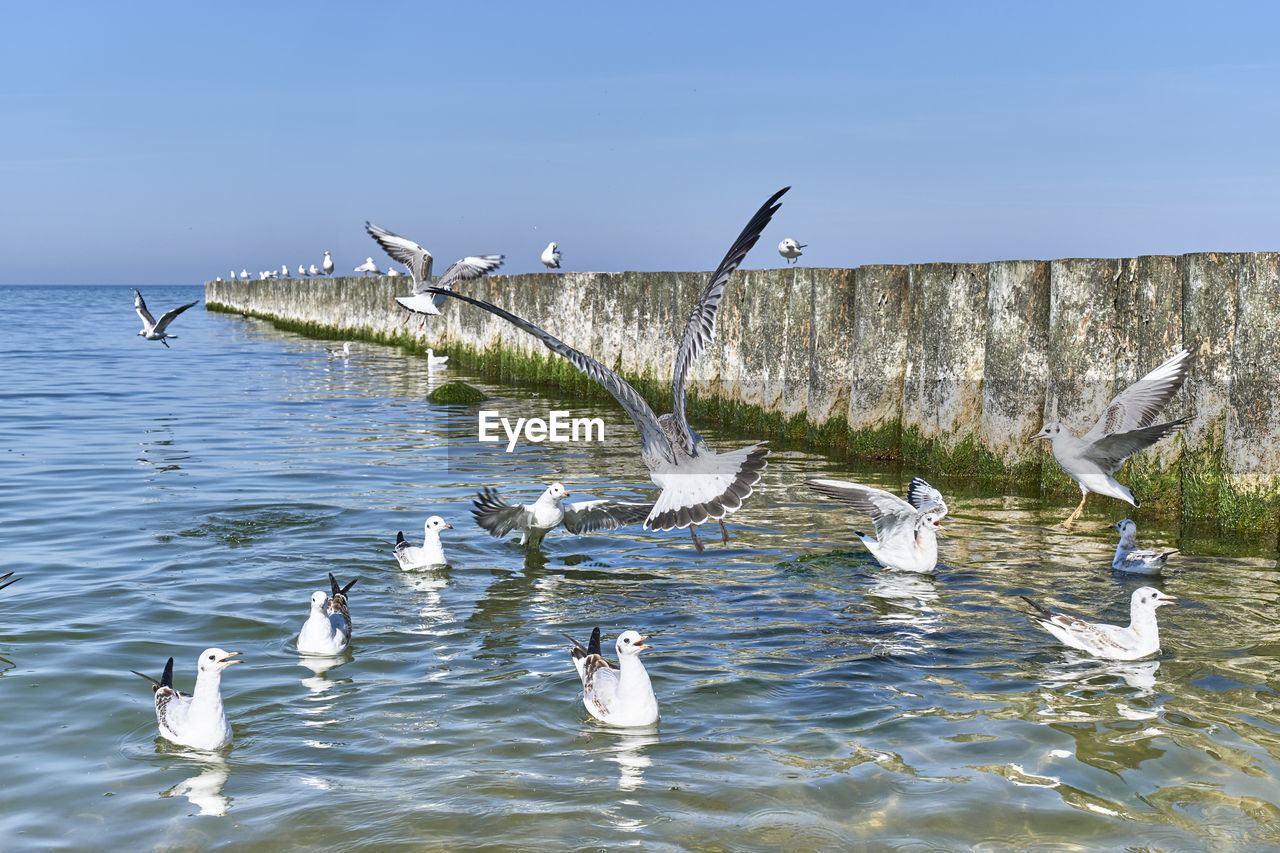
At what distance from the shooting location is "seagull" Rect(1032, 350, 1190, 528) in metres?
9.52

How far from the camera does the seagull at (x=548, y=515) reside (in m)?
9.11

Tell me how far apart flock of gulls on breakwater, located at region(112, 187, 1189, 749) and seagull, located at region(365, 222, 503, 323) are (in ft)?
33.4

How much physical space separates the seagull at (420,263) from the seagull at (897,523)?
10.9m

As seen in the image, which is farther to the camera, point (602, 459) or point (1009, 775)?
point (602, 459)

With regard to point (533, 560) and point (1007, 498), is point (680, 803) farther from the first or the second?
point (1007, 498)

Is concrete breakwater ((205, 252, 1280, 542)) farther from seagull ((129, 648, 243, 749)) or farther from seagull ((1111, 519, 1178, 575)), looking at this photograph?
seagull ((129, 648, 243, 749))

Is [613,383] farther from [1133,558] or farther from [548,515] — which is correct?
[1133,558]

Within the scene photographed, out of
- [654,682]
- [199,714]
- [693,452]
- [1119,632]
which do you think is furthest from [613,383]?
[1119,632]

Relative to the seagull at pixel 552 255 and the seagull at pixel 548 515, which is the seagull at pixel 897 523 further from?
the seagull at pixel 552 255

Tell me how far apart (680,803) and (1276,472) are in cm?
687

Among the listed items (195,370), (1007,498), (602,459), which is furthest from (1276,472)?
(195,370)

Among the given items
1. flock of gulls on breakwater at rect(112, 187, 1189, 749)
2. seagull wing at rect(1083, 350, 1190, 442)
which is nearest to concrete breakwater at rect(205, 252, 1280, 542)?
seagull wing at rect(1083, 350, 1190, 442)

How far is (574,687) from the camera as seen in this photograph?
623 centimetres

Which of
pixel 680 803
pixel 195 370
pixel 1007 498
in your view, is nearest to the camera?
pixel 680 803
